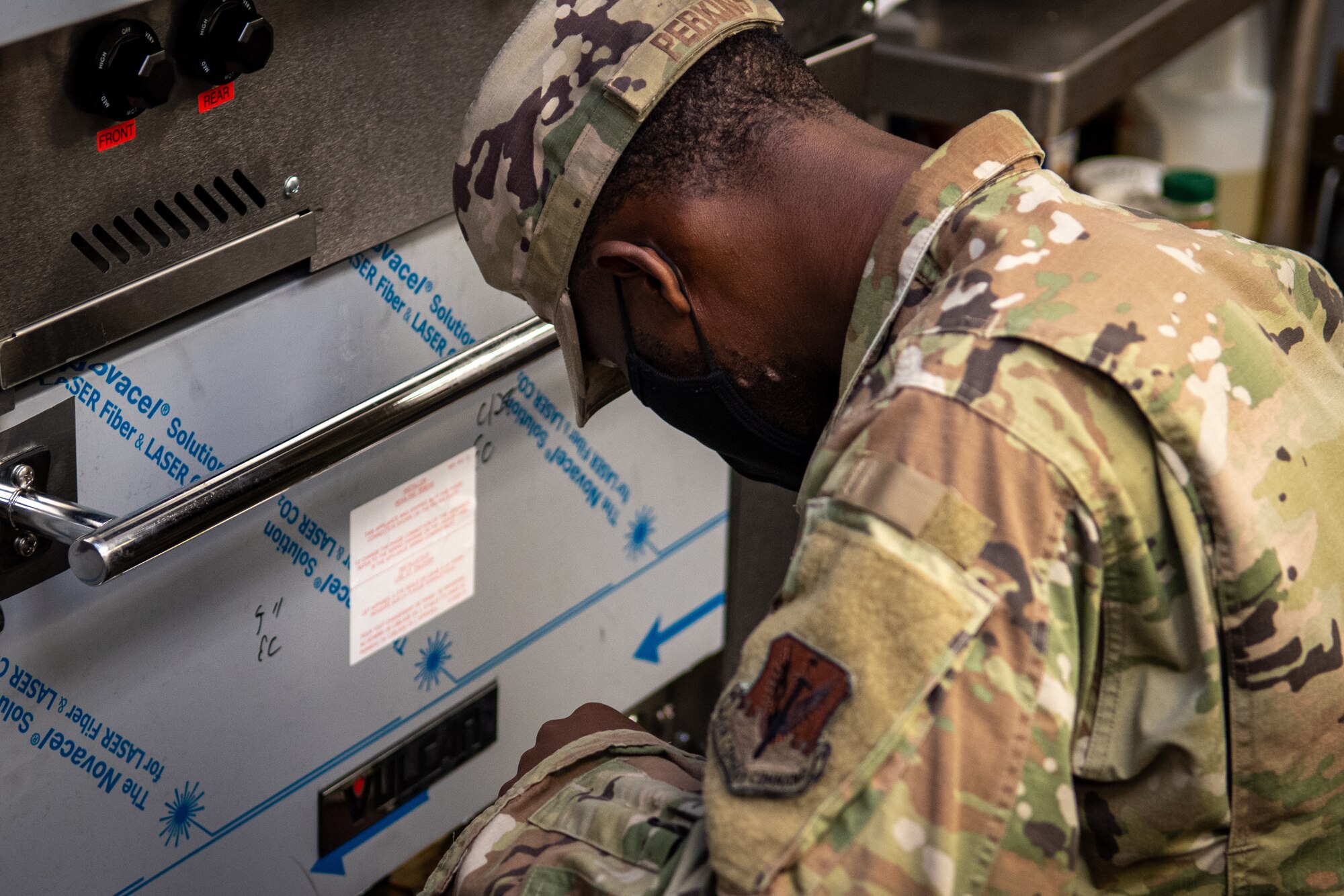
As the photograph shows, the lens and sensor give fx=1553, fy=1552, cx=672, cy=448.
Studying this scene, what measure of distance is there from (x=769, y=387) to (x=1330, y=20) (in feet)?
6.64

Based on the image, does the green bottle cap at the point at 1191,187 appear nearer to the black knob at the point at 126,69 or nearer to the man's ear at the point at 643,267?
the man's ear at the point at 643,267

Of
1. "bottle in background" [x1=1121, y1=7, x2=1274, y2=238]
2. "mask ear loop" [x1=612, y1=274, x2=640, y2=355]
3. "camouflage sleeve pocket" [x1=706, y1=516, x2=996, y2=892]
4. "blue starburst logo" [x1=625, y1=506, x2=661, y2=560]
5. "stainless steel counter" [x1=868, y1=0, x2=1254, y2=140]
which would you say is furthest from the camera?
"bottle in background" [x1=1121, y1=7, x2=1274, y2=238]

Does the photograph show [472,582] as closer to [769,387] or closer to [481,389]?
[481,389]

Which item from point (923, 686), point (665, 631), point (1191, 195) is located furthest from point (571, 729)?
point (1191, 195)

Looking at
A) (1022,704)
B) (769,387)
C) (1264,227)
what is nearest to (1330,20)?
(1264,227)

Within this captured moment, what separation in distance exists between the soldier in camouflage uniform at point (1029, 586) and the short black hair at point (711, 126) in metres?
0.01

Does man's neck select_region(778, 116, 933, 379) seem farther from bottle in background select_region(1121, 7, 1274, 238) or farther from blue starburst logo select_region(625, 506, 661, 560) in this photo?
bottle in background select_region(1121, 7, 1274, 238)

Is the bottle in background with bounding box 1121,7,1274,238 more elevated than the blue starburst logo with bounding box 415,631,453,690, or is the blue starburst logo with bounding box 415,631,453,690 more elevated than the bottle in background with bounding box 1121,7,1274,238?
the blue starburst logo with bounding box 415,631,453,690

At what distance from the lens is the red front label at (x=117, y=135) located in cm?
82

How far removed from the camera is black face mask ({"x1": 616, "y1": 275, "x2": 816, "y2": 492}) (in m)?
0.87

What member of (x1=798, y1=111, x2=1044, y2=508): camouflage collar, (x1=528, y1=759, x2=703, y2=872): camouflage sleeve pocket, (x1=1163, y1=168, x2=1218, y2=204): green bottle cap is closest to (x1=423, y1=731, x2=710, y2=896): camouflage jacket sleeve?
(x1=528, y1=759, x2=703, y2=872): camouflage sleeve pocket

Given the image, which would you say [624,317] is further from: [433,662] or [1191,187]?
[1191,187]

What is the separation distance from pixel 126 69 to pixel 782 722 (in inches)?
18.4

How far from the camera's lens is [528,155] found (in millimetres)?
856
